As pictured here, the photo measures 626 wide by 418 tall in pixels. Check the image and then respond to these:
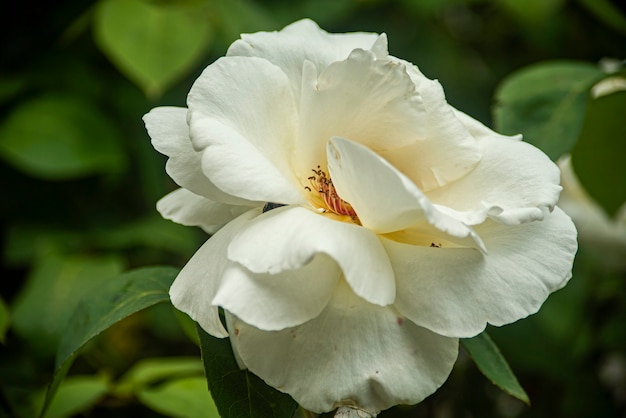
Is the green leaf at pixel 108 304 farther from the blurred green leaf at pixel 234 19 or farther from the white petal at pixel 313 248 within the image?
the blurred green leaf at pixel 234 19

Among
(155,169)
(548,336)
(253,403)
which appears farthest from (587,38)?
(253,403)

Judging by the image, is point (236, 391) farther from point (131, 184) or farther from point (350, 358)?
point (131, 184)

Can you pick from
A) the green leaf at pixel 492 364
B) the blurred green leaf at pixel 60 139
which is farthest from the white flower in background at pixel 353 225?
the blurred green leaf at pixel 60 139

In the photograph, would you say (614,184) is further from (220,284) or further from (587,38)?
(587,38)

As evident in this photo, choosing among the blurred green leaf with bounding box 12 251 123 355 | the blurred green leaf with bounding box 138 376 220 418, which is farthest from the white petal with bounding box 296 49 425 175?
the blurred green leaf with bounding box 12 251 123 355

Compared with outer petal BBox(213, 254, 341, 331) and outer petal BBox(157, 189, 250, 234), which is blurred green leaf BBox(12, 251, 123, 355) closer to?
outer petal BBox(157, 189, 250, 234)

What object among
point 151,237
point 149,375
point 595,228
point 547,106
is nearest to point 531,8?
point 595,228

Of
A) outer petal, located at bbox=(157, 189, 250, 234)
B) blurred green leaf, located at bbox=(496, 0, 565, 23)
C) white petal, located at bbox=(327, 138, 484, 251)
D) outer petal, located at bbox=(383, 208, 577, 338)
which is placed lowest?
blurred green leaf, located at bbox=(496, 0, 565, 23)
